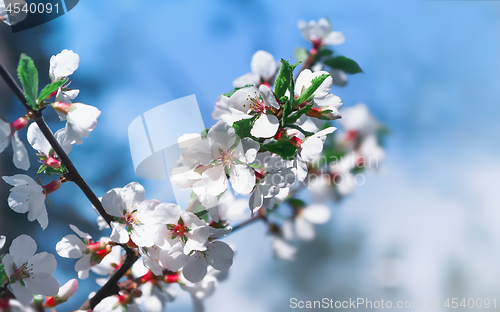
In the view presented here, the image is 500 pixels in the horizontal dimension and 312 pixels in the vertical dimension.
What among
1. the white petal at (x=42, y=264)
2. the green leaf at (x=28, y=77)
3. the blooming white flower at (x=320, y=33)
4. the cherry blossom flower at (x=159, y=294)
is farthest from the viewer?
the blooming white flower at (x=320, y=33)

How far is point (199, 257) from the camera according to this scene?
49 centimetres

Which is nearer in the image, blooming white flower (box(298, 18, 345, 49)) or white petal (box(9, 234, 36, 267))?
white petal (box(9, 234, 36, 267))

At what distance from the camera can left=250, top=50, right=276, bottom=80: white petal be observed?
0.72 metres

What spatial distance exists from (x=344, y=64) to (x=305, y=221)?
613 millimetres

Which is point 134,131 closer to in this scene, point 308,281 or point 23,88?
point 23,88

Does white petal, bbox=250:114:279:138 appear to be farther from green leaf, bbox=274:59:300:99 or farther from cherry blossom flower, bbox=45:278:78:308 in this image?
cherry blossom flower, bbox=45:278:78:308

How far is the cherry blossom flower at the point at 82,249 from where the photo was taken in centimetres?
52

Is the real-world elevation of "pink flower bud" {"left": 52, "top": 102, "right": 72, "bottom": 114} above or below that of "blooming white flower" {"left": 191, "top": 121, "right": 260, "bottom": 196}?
above

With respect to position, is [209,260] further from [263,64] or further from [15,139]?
[263,64]

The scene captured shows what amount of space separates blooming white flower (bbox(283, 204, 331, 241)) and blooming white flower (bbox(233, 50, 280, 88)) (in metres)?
0.54

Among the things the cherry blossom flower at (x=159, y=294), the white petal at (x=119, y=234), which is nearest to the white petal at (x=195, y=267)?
the white petal at (x=119, y=234)

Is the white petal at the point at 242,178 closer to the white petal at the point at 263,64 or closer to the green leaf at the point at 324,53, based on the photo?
the white petal at the point at 263,64

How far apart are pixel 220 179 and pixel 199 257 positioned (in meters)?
0.16

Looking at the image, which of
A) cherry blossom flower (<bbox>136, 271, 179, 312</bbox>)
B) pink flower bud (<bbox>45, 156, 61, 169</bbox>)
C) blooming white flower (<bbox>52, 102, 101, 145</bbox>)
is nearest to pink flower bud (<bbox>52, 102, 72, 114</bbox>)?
blooming white flower (<bbox>52, 102, 101, 145</bbox>)
